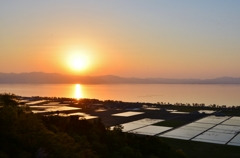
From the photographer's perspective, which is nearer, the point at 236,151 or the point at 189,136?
the point at 236,151

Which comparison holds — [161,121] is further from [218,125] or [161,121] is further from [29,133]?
[29,133]

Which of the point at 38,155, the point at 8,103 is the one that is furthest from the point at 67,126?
the point at 38,155

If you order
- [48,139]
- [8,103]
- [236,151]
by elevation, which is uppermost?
[8,103]

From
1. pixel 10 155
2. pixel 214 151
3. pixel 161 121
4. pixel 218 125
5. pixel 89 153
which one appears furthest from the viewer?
pixel 161 121

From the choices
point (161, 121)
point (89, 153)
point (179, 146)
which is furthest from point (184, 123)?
point (89, 153)

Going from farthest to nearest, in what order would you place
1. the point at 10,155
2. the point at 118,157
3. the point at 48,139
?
the point at 118,157, the point at 48,139, the point at 10,155

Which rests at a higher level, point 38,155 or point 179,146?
point 38,155
